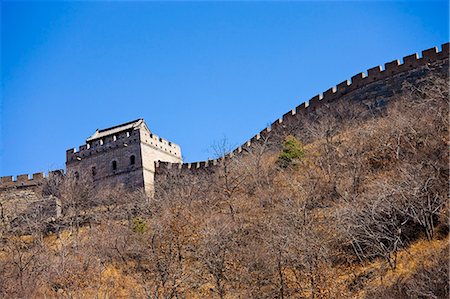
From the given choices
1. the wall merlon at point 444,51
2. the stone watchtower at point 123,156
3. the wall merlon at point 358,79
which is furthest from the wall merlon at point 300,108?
the stone watchtower at point 123,156

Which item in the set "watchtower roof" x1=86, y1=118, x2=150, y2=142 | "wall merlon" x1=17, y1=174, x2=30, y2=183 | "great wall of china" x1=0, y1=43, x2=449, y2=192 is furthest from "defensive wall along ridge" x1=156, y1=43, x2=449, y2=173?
"wall merlon" x1=17, y1=174, x2=30, y2=183

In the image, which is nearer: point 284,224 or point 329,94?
point 284,224

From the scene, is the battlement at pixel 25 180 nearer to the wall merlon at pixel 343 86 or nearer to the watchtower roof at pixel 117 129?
the watchtower roof at pixel 117 129

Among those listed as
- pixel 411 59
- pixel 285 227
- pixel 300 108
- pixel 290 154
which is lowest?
pixel 285 227

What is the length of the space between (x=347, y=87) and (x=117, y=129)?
14.0m

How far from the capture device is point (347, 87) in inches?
1176

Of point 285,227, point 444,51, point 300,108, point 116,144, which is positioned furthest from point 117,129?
point 444,51

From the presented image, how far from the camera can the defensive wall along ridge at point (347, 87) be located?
27.6 m

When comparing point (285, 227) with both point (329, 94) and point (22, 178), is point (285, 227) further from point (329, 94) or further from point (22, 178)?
point (22, 178)

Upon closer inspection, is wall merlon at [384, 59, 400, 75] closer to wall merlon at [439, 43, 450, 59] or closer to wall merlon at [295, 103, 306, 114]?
wall merlon at [439, 43, 450, 59]

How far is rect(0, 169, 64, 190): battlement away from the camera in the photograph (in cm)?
3569

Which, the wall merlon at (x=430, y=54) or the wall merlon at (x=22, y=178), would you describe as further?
the wall merlon at (x=22, y=178)

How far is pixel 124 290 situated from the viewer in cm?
2114

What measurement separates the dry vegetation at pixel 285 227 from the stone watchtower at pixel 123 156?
2.04 m
